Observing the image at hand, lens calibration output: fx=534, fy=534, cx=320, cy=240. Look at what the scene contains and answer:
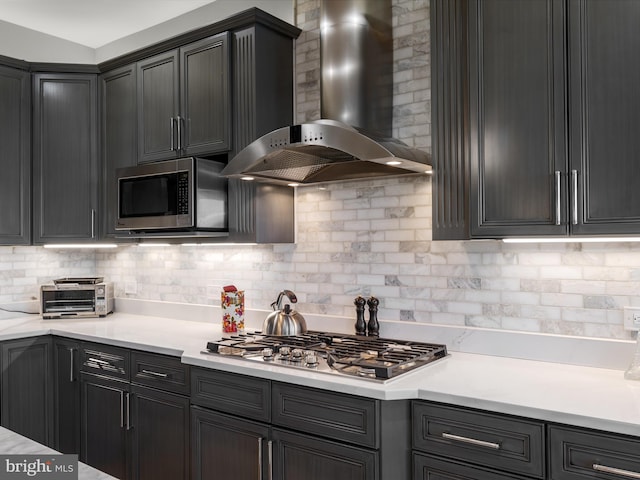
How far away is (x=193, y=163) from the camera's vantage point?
114 inches

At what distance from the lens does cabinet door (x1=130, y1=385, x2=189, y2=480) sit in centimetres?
259

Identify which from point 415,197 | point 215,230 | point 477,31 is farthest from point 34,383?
point 477,31

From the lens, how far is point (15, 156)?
11.5 ft

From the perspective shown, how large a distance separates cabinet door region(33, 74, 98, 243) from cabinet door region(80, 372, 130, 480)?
3.54ft

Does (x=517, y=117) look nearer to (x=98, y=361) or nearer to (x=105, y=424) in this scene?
(x=98, y=361)

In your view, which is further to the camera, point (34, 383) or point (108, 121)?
point (108, 121)

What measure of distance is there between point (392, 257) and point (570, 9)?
1.34 meters

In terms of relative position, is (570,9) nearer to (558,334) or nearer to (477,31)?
(477,31)

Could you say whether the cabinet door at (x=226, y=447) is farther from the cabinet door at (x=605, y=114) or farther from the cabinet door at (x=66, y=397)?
the cabinet door at (x=605, y=114)

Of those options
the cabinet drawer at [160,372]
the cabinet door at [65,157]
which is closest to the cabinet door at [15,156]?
the cabinet door at [65,157]

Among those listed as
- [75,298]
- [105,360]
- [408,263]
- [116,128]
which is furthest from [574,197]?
[75,298]

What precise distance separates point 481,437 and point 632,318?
847mm

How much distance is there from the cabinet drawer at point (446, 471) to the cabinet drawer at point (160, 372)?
3.88 feet

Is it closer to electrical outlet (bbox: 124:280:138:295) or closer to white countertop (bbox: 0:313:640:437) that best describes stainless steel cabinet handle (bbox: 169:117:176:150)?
white countertop (bbox: 0:313:640:437)
